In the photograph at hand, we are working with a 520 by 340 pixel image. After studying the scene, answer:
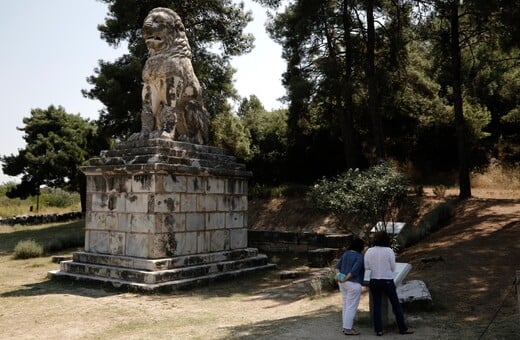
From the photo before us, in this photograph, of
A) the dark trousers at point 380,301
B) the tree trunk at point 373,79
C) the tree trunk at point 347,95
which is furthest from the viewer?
the tree trunk at point 347,95

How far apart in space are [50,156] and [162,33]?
2230 centimetres

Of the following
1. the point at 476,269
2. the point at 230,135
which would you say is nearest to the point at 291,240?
the point at 476,269

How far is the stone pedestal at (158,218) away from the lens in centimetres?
937

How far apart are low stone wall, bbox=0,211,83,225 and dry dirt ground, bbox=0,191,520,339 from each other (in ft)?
49.7

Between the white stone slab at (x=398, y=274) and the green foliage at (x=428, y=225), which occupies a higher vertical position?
the green foliage at (x=428, y=225)

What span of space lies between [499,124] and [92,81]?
19796mm

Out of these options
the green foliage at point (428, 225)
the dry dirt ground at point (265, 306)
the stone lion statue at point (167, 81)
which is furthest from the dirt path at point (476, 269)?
the stone lion statue at point (167, 81)

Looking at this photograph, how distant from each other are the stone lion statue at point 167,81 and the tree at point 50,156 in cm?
2010

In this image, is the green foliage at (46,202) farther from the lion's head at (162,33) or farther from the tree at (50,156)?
the lion's head at (162,33)

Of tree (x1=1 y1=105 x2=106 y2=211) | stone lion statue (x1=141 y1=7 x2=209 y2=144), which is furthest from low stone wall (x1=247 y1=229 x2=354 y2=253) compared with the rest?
tree (x1=1 y1=105 x2=106 y2=211)

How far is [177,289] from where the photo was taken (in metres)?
9.10

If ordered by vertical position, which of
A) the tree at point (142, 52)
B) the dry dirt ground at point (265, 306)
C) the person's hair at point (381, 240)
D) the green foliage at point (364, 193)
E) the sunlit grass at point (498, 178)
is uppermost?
the tree at point (142, 52)

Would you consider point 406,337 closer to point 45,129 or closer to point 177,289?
point 177,289

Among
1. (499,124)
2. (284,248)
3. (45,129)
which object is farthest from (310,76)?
(45,129)
